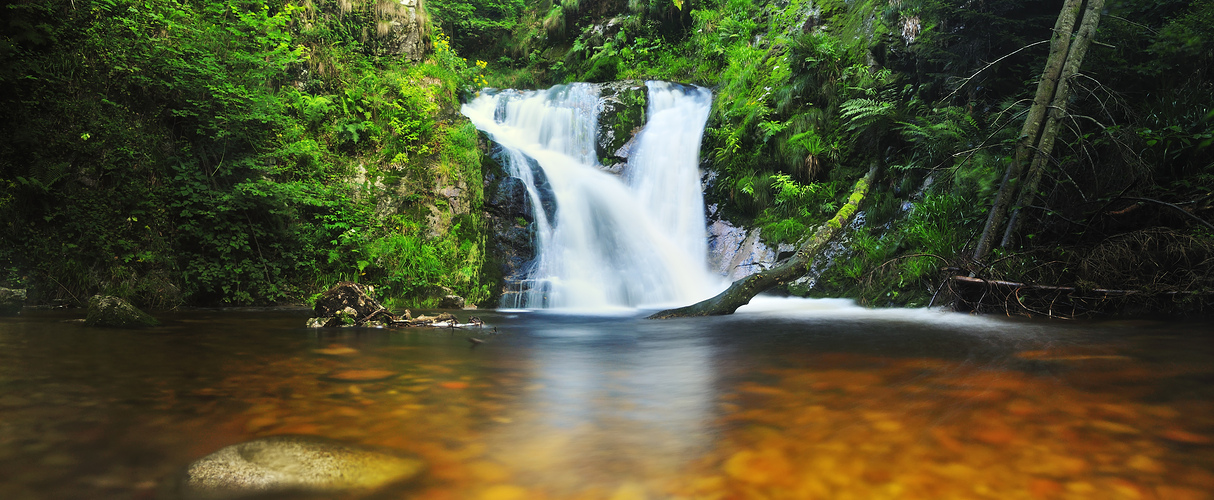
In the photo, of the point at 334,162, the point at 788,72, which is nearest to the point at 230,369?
the point at 334,162

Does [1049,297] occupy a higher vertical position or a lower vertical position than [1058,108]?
lower

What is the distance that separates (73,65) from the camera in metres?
6.83

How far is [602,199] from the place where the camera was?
11.0 metres

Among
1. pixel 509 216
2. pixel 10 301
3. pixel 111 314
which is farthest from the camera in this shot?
pixel 509 216

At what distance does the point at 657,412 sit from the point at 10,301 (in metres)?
7.76

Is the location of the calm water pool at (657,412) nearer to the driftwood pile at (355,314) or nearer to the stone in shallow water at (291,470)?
the stone in shallow water at (291,470)

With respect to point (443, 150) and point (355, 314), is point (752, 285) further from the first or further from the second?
point (443, 150)

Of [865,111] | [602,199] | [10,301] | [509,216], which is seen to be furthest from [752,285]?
[10,301]

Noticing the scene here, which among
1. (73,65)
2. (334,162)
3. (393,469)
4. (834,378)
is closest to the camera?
(393,469)

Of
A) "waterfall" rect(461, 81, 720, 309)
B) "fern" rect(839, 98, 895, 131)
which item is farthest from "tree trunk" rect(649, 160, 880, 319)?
"fern" rect(839, 98, 895, 131)

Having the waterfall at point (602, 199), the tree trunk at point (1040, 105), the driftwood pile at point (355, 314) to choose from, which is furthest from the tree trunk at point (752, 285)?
the driftwood pile at point (355, 314)

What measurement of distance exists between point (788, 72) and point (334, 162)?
27.2 ft

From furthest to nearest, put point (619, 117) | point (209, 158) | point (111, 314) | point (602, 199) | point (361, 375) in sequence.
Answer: point (619, 117), point (602, 199), point (209, 158), point (111, 314), point (361, 375)

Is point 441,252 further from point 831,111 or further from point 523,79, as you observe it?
point 523,79
